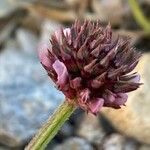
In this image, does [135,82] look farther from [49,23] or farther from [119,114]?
[49,23]

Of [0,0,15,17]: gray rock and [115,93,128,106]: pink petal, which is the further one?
[0,0,15,17]: gray rock

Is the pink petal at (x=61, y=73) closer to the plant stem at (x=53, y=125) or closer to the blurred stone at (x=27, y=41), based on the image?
the plant stem at (x=53, y=125)

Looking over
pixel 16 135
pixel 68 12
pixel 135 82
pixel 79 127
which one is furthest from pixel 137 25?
pixel 135 82

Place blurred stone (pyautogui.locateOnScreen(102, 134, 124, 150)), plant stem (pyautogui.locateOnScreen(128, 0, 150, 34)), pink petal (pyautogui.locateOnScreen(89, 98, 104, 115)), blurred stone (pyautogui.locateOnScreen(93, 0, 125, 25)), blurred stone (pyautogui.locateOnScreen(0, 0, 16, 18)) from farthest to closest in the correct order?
blurred stone (pyautogui.locateOnScreen(0, 0, 16, 18)), blurred stone (pyautogui.locateOnScreen(93, 0, 125, 25)), plant stem (pyautogui.locateOnScreen(128, 0, 150, 34)), blurred stone (pyautogui.locateOnScreen(102, 134, 124, 150)), pink petal (pyautogui.locateOnScreen(89, 98, 104, 115))

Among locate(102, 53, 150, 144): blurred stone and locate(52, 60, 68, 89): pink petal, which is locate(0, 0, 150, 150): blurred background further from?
locate(52, 60, 68, 89): pink petal

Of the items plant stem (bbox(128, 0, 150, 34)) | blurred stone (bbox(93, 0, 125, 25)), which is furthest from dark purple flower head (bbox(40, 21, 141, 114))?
blurred stone (bbox(93, 0, 125, 25))

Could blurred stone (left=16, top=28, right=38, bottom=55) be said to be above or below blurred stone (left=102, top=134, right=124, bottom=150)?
above

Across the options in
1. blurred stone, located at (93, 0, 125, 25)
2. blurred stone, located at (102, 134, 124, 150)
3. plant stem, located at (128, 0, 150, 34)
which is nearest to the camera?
blurred stone, located at (102, 134, 124, 150)

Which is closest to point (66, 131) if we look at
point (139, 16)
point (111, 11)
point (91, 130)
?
point (91, 130)
